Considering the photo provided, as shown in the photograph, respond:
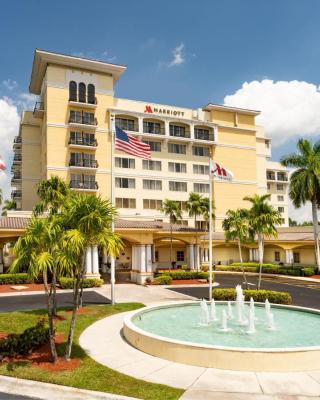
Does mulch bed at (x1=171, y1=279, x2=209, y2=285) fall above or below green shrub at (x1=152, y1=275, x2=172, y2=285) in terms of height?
below

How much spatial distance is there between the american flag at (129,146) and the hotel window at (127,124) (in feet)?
126

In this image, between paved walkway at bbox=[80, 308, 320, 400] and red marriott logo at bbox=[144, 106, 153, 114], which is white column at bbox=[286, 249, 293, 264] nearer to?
red marriott logo at bbox=[144, 106, 153, 114]

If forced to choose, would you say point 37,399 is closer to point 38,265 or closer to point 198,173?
point 38,265

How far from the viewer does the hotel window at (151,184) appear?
6538 centimetres

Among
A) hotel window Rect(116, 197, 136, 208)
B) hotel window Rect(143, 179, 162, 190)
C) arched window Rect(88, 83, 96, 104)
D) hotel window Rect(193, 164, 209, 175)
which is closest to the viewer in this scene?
arched window Rect(88, 83, 96, 104)

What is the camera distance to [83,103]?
60031 mm

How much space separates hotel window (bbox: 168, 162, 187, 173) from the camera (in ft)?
224

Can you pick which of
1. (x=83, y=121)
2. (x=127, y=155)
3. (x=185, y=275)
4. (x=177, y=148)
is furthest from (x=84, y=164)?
(x=185, y=275)

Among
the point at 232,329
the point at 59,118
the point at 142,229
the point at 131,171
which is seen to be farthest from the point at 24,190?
the point at 232,329

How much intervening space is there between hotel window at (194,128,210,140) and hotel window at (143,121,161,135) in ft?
25.1

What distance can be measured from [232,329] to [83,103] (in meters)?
48.9

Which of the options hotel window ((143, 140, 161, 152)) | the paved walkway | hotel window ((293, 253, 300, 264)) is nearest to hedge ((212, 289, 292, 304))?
the paved walkway

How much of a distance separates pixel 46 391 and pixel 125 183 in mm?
52099

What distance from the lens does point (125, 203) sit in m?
63.4
